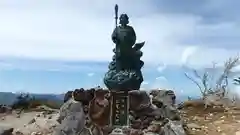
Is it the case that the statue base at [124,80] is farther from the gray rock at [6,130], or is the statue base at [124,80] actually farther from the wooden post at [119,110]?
the gray rock at [6,130]

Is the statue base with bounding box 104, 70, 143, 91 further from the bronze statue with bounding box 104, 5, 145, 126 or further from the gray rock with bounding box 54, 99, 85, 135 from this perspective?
the gray rock with bounding box 54, 99, 85, 135

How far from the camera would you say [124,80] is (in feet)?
27.2

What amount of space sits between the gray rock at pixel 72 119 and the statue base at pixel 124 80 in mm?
1091

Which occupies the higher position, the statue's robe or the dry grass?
the statue's robe

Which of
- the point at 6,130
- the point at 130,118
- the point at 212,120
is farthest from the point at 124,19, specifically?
the point at 212,120

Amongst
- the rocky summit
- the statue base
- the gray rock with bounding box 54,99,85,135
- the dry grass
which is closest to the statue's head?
the statue base

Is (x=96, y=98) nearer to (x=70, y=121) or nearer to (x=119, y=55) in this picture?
(x=70, y=121)

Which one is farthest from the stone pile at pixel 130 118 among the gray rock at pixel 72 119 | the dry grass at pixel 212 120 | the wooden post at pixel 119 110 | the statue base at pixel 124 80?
the dry grass at pixel 212 120

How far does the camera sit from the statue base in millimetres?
8258

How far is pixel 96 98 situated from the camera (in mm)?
7648

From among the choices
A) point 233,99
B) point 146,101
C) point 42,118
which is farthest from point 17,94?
point 233,99

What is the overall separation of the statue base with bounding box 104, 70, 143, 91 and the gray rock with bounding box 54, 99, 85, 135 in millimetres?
1091

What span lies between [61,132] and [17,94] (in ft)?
14.3

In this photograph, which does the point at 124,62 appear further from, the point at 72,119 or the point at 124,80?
the point at 72,119
